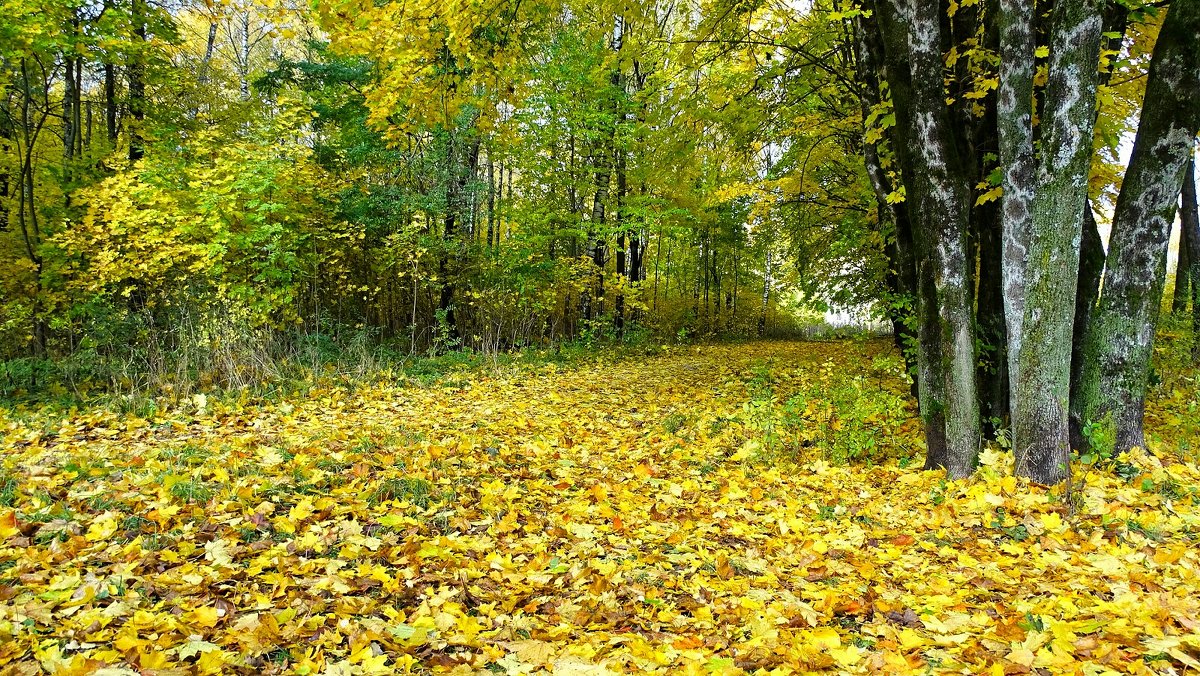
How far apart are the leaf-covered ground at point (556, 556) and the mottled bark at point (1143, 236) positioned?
60 centimetres

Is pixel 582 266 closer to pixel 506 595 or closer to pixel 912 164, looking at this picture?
pixel 912 164


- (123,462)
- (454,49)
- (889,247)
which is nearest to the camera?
(123,462)

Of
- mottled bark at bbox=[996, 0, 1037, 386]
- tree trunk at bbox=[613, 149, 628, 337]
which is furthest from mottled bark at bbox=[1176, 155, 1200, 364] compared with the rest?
tree trunk at bbox=[613, 149, 628, 337]

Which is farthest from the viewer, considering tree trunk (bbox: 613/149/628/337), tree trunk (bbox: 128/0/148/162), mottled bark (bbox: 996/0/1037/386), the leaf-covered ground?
tree trunk (bbox: 613/149/628/337)

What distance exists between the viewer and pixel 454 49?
6.29 metres

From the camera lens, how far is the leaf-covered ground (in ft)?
7.89

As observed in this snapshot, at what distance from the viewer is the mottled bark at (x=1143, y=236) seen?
13.9ft

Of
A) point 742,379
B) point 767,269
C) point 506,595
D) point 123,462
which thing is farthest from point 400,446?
point 767,269

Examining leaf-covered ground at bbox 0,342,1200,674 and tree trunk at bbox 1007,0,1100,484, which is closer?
leaf-covered ground at bbox 0,342,1200,674

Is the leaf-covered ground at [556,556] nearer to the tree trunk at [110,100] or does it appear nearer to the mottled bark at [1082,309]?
the mottled bark at [1082,309]

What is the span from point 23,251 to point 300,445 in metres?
7.98

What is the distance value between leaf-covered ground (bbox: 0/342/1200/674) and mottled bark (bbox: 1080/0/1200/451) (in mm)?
595

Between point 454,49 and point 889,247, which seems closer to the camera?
point 454,49

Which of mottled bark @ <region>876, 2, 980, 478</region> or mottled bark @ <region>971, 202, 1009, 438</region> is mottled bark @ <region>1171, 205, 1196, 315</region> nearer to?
mottled bark @ <region>971, 202, 1009, 438</region>
